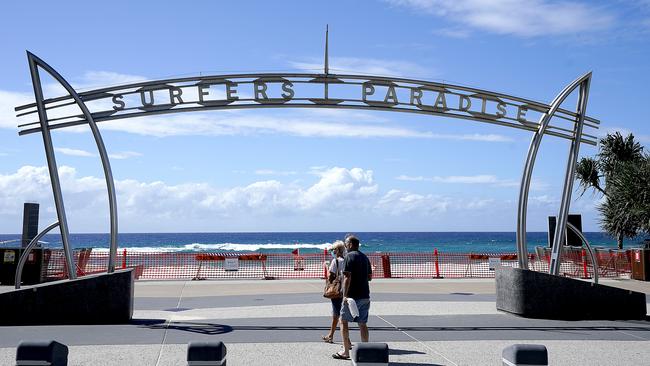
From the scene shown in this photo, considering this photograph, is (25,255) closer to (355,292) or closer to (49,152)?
(49,152)

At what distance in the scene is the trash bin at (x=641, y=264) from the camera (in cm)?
2350

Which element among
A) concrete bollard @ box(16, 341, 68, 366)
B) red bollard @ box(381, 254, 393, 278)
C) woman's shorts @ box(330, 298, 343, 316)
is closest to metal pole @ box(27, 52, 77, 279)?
woman's shorts @ box(330, 298, 343, 316)

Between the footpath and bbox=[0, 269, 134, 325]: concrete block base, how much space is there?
32 centimetres

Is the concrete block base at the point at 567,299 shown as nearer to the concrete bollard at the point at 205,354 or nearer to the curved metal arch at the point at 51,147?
the curved metal arch at the point at 51,147

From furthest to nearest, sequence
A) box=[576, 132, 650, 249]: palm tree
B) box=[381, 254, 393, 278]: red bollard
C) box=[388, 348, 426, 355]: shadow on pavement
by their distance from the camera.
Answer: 1. box=[576, 132, 650, 249]: palm tree
2. box=[381, 254, 393, 278]: red bollard
3. box=[388, 348, 426, 355]: shadow on pavement

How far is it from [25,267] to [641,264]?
20.1m

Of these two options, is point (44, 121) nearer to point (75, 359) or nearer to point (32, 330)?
point (32, 330)

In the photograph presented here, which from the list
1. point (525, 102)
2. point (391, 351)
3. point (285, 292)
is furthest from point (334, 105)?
point (285, 292)

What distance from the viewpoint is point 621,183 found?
113ft

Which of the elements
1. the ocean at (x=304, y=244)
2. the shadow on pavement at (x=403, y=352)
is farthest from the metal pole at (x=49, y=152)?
the ocean at (x=304, y=244)

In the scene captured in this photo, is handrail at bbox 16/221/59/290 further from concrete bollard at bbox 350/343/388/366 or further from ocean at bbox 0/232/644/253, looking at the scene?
ocean at bbox 0/232/644/253

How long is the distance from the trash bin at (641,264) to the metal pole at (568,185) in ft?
40.0

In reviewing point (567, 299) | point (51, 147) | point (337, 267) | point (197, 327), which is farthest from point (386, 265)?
point (337, 267)

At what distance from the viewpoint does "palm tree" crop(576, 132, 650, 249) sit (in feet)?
106
